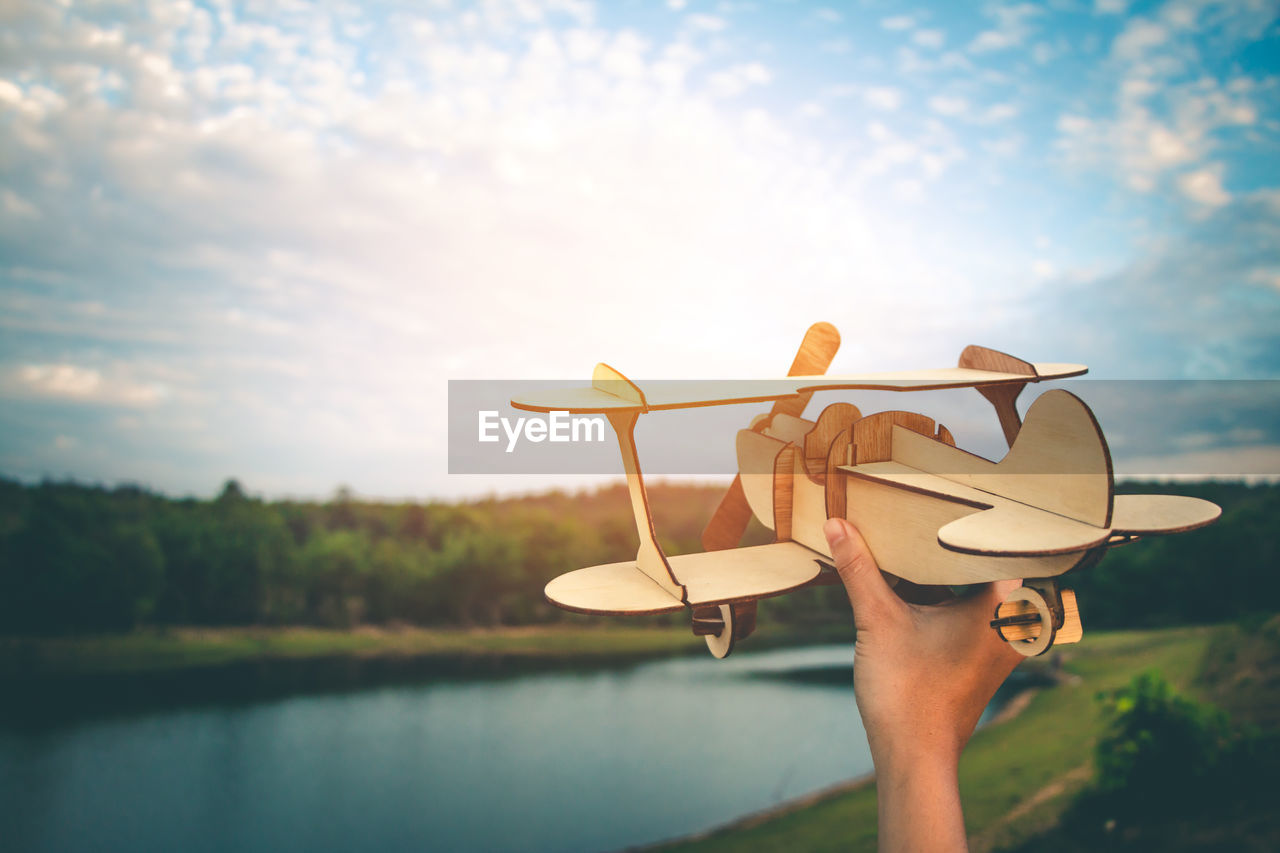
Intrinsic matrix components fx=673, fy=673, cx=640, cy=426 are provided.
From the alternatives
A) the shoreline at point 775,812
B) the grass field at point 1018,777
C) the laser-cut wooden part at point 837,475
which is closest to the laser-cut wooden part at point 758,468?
the laser-cut wooden part at point 837,475

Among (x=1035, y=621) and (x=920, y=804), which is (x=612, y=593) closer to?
(x=920, y=804)

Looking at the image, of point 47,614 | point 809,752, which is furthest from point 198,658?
point 809,752

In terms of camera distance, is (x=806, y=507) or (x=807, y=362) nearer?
(x=806, y=507)

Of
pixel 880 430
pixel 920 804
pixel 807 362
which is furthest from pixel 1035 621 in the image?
pixel 807 362

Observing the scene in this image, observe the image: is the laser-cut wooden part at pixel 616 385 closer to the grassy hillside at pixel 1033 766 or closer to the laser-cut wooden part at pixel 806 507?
the laser-cut wooden part at pixel 806 507

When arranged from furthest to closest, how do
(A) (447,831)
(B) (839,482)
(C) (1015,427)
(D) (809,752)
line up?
(D) (809,752)
(A) (447,831)
(C) (1015,427)
(B) (839,482)

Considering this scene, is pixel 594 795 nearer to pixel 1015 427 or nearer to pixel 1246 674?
pixel 1246 674
